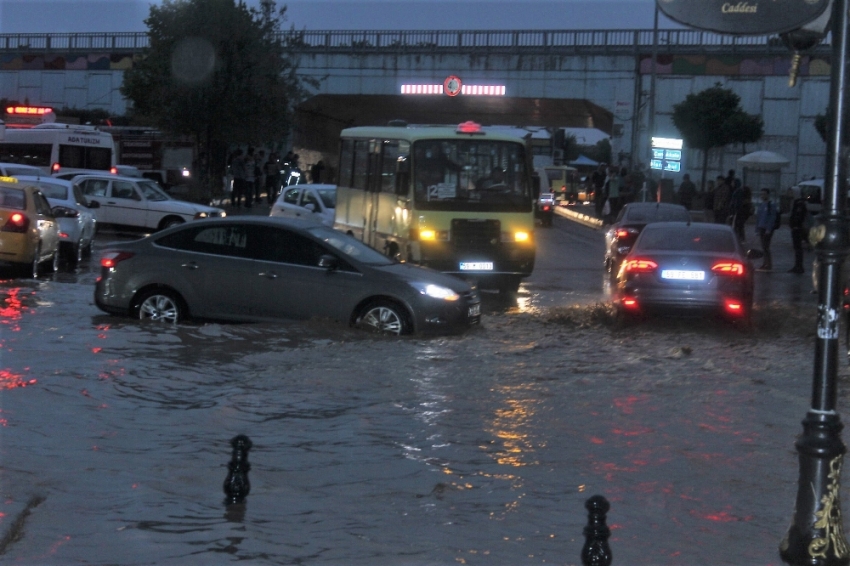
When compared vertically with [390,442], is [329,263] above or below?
above

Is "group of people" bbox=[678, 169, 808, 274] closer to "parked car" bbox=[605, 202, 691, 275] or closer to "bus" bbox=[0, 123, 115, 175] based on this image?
"parked car" bbox=[605, 202, 691, 275]

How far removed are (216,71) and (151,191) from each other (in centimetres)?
979

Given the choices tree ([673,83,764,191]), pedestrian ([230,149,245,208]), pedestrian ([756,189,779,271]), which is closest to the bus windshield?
pedestrian ([756,189,779,271])

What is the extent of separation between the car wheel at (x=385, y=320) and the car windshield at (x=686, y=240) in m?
3.60

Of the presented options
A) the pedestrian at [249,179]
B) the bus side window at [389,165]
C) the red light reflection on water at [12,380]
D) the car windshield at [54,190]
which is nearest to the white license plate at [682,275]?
the bus side window at [389,165]

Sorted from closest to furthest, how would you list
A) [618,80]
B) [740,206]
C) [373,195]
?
[373,195]
[740,206]
[618,80]

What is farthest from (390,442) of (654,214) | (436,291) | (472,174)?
(654,214)

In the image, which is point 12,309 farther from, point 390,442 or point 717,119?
point 717,119

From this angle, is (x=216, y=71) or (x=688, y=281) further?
(x=216, y=71)

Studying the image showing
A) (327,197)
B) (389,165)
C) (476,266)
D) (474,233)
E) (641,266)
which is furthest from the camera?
(327,197)

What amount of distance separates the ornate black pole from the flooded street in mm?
699

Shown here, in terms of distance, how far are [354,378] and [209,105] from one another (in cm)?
2774

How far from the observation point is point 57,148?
105ft

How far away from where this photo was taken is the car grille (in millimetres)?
18031
